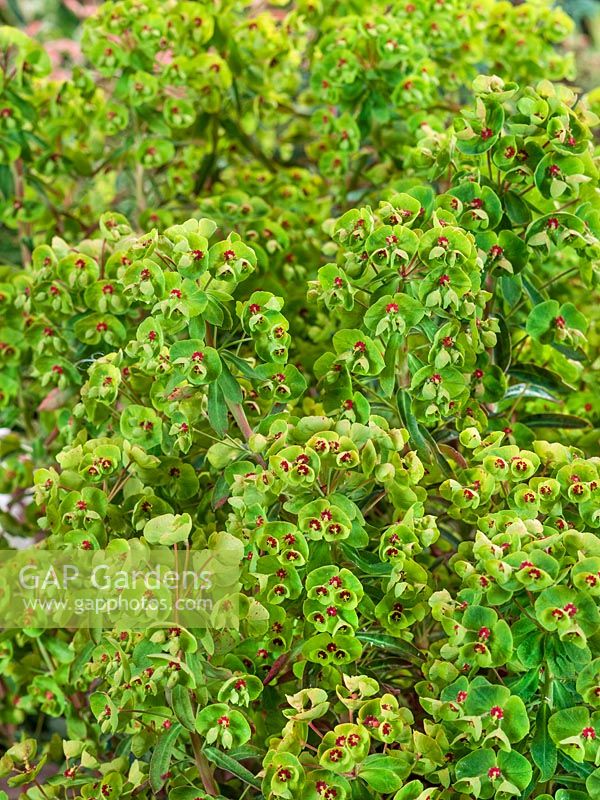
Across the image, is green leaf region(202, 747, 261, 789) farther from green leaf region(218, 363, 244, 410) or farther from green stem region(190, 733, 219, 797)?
green leaf region(218, 363, 244, 410)

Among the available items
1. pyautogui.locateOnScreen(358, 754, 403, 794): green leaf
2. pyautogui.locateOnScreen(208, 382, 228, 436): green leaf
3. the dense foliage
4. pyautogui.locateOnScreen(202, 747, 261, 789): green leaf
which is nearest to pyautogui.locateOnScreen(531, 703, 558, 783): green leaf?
the dense foliage

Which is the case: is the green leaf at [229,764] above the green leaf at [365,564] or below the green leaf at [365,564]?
below

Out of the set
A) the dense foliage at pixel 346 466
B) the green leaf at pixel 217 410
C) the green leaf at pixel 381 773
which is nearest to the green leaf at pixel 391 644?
the dense foliage at pixel 346 466

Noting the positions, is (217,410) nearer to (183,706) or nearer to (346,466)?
(346,466)

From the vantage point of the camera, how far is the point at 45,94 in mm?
1408

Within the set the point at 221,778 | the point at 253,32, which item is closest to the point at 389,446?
the point at 221,778

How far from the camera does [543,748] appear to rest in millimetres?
757

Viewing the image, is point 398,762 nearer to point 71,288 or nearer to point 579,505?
point 579,505

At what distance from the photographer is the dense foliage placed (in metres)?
0.76

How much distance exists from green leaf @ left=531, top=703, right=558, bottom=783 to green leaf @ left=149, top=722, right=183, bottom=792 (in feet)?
0.96

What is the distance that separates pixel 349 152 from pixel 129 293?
57 centimetres

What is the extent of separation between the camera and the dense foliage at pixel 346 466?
0.76m

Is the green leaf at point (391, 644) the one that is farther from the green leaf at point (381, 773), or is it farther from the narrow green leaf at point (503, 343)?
the narrow green leaf at point (503, 343)

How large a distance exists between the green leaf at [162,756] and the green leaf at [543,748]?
11.5 inches
